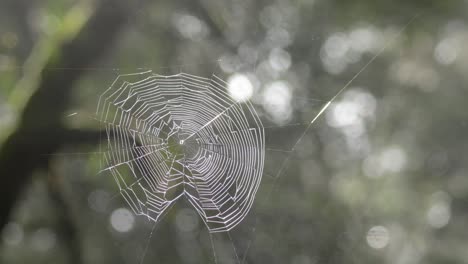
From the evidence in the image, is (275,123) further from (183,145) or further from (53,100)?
(53,100)

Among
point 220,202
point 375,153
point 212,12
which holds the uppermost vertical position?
point 212,12

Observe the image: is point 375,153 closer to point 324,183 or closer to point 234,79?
point 324,183

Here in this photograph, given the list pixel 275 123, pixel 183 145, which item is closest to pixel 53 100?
pixel 183 145

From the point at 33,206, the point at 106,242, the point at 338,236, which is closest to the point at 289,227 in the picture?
the point at 338,236
